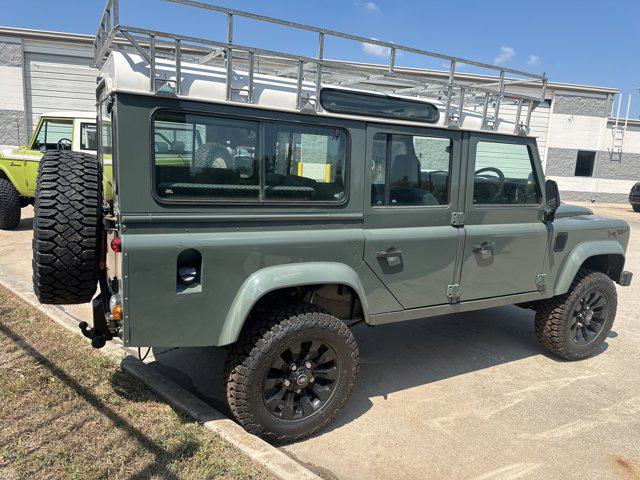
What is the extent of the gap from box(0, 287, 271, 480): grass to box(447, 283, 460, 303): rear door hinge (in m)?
1.84

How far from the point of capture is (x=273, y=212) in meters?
2.98

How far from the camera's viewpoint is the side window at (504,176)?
3.82 meters

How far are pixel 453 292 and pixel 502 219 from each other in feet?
2.40

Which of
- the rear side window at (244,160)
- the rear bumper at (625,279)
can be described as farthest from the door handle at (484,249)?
the rear bumper at (625,279)

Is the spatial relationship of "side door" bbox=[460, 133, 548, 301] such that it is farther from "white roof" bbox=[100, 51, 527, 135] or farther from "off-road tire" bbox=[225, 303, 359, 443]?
"off-road tire" bbox=[225, 303, 359, 443]

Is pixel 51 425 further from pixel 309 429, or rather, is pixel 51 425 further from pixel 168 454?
pixel 309 429

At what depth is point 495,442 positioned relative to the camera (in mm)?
3271

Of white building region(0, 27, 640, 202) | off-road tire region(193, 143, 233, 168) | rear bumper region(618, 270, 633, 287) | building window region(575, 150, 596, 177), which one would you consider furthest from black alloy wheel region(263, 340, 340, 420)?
building window region(575, 150, 596, 177)

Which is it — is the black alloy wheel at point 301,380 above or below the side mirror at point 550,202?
below

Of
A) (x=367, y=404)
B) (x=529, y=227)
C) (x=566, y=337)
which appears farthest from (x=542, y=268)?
(x=367, y=404)

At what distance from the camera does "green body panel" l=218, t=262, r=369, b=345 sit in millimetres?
2834

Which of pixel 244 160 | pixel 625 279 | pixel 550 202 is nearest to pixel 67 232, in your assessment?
pixel 244 160

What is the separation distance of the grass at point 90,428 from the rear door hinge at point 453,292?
6.02ft

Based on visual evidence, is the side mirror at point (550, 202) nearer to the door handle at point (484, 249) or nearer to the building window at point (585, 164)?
the door handle at point (484, 249)
